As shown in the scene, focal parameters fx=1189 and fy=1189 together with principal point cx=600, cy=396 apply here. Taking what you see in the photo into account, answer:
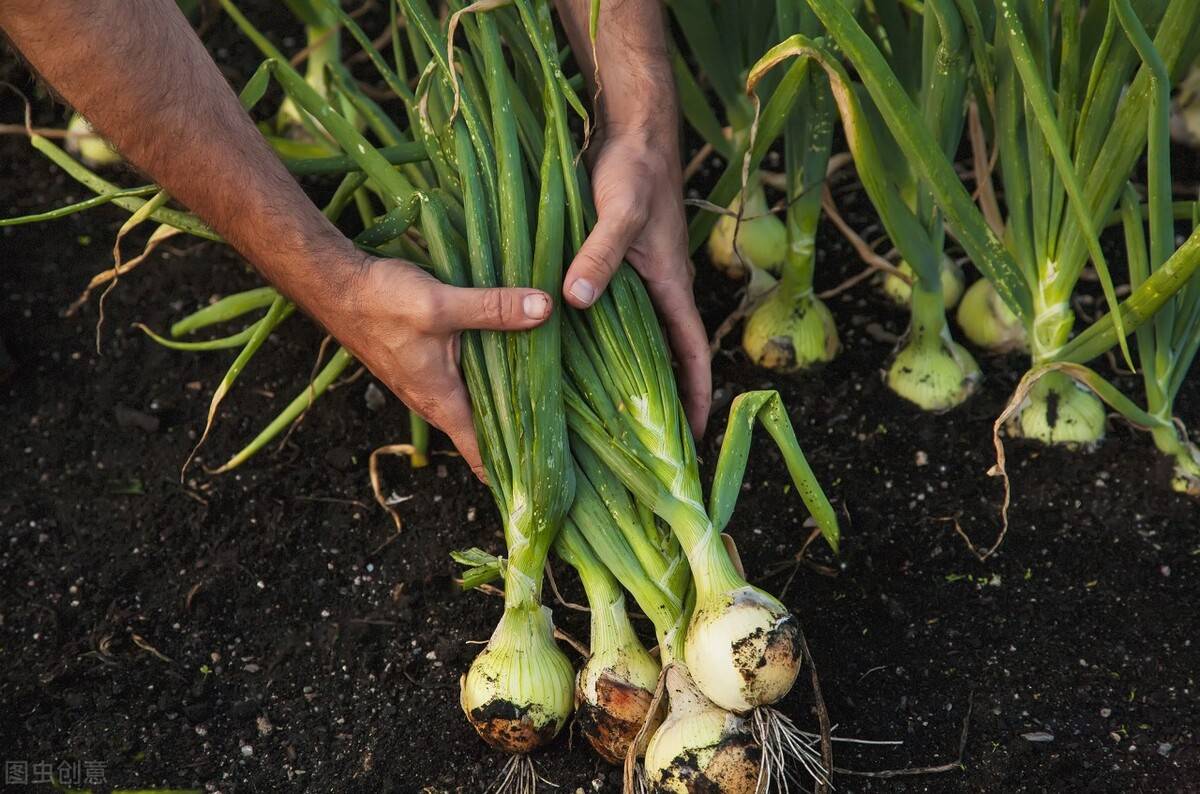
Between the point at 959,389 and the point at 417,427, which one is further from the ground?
the point at 417,427

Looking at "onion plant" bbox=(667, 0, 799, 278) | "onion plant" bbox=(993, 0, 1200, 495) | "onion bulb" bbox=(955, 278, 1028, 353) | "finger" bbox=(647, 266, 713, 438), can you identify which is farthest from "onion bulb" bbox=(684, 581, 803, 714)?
"onion bulb" bbox=(955, 278, 1028, 353)

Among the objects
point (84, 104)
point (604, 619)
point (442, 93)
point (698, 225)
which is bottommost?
point (604, 619)

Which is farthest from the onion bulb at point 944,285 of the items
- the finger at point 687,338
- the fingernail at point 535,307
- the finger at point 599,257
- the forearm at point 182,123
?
the forearm at point 182,123

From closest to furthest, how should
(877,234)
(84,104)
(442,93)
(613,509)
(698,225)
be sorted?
(84,104) < (613,509) < (442,93) < (698,225) < (877,234)

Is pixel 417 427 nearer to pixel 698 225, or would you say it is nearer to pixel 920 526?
pixel 698 225

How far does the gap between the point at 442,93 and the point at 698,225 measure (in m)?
0.46

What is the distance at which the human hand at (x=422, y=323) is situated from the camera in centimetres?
155

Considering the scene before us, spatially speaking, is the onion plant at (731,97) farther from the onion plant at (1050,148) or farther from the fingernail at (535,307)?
the fingernail at (535,307)

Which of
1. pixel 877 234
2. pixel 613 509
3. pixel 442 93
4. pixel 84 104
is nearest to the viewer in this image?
pixel 84 104

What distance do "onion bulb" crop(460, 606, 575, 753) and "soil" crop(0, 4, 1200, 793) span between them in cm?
9

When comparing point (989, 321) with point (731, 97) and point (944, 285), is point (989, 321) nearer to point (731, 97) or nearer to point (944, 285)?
point (944, 285)

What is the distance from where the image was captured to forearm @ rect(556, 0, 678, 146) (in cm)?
178

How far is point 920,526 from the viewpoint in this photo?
186cm

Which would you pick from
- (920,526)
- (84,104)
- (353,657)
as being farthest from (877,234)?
(84,104)
